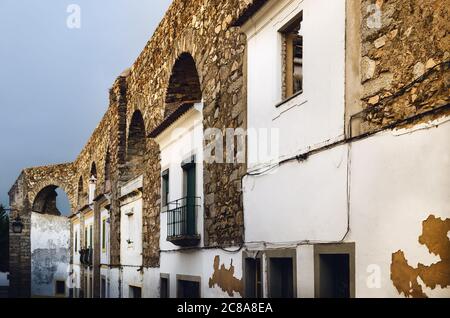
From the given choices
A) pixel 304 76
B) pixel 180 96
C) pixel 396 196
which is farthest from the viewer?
pixel 180 96

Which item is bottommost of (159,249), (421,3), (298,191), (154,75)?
(159,249)

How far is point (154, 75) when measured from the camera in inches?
553

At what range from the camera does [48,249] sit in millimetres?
32062

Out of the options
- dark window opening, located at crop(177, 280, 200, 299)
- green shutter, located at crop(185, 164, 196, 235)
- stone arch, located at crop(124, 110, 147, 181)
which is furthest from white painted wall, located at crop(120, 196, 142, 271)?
green shutter, located at crop(185, 164, 196, 235)

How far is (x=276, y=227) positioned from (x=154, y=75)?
292 inches

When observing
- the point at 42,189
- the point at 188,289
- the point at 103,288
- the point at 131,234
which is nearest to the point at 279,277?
the point at 188,289

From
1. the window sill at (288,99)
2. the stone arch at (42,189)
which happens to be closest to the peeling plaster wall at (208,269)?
the window sill at (288,99)

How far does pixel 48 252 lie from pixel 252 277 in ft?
83.9

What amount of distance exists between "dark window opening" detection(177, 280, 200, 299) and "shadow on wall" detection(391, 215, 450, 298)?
5.64 metres

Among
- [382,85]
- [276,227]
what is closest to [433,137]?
[382,85]

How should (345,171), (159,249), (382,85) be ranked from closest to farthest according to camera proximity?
1. (382,85)
2. (345,171)
3. (159,249)

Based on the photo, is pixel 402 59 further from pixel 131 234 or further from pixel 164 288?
pixel 131 234

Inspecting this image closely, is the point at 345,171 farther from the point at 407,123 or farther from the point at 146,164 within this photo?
the point at 146,164

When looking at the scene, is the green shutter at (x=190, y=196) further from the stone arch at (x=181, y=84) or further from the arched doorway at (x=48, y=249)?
the arched doorway at (x=48, y=249)
